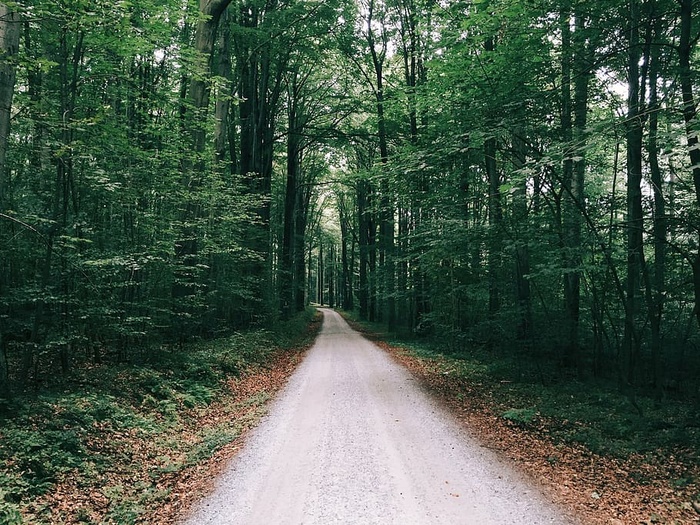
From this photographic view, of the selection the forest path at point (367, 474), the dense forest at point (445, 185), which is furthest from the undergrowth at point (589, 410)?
the forest path at point (367, 474)

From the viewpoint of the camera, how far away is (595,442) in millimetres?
5738

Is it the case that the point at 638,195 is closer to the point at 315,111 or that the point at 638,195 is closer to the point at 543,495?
the point at 543,495

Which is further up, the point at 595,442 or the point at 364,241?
the point at 364,241

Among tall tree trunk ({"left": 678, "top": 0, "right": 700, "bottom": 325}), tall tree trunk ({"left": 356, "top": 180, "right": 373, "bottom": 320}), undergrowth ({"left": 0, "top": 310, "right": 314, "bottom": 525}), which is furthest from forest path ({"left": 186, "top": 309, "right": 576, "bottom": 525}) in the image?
tall tree trunk ({"left": 356, "top": 180, "right": 373, "bottom": 320})

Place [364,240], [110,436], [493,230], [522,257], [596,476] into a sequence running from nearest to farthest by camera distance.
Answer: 1. [596,476]
2. [110,436]
3. [493,230]
4. [522,257]
5. [364,240]

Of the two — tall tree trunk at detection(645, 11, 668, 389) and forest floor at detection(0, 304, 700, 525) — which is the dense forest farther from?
forest floor at detection(0, 304, 700, 525)

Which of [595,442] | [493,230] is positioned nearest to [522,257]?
[493,230]

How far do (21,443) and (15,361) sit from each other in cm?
423

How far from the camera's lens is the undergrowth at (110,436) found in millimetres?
4129

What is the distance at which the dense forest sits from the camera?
240 inches

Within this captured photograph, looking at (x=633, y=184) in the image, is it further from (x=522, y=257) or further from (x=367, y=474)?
(x=367, y=474)

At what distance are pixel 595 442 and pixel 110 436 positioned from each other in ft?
23.0

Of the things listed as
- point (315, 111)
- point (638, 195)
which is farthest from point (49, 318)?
point (315, 111)

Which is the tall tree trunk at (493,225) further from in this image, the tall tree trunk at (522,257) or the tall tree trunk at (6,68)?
the tall tree trunk at (6,68)
